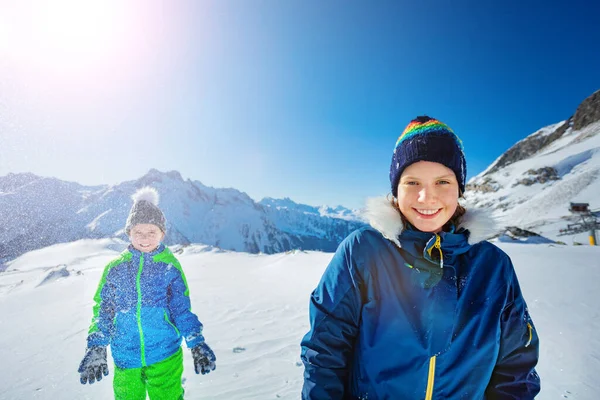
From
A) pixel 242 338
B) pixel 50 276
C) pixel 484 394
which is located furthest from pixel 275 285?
pixel 50 276

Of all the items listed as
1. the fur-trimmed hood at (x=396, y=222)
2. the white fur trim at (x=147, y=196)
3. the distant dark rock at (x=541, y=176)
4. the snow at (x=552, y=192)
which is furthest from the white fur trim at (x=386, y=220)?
the distant dark rock at (x=541, y=176)

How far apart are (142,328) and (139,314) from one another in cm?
14

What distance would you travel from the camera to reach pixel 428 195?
5.42 feet

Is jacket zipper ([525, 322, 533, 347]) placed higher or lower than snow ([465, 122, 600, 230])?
lower

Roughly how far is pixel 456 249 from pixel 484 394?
95 cm

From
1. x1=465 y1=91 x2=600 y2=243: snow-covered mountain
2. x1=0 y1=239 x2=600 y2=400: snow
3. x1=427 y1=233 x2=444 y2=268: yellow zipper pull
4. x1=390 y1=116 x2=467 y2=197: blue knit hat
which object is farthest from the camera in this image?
x1=465 y1=91 x2=600 y2=243: snow-covered mountain

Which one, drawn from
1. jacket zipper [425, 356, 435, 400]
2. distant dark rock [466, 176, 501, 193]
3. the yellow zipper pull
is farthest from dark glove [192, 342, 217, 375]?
distant dark rock [466, 176, 501, 193]

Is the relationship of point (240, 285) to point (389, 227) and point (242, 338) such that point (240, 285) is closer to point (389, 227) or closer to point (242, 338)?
point (242, 338)

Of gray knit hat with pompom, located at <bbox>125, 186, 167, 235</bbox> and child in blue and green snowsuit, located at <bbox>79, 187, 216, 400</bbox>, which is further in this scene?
gray knit hat with pompom, located at <bbox>125, 186, 167, 235</bbox>

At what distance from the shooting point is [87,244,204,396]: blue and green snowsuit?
2.69m

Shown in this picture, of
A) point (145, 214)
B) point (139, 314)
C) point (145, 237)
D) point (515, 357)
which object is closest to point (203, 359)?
point (139, 314)

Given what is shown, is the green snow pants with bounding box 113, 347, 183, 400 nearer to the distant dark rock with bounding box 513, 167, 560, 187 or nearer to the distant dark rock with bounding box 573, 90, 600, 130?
the distant dark rock with bounding box 513, 167, 560, 187

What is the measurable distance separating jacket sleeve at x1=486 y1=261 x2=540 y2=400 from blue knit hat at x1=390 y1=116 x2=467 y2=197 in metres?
0.83

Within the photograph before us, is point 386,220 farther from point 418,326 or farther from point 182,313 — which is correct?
point 182,313
